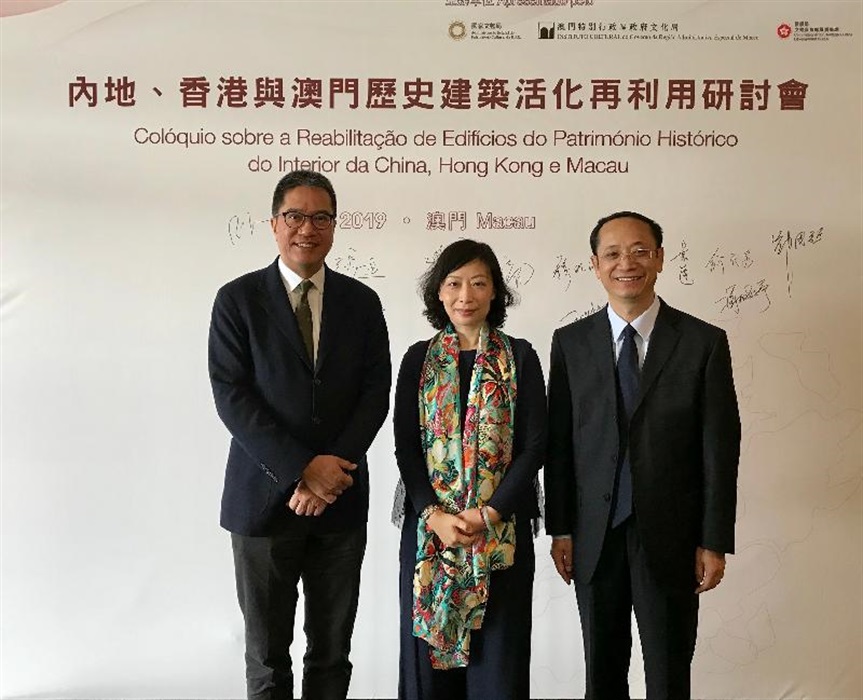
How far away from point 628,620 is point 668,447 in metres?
0.48

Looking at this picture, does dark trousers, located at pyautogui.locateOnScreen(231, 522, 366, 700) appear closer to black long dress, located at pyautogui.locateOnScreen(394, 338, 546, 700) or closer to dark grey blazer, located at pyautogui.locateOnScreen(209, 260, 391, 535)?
dark grey blazer, located at pyautogui.locateOnScreen(209, 260, 391, 535)

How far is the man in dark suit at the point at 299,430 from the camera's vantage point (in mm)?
2086

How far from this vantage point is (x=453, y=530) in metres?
1.99

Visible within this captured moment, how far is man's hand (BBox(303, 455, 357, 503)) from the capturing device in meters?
2.07

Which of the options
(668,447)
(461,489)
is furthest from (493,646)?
(668,447)

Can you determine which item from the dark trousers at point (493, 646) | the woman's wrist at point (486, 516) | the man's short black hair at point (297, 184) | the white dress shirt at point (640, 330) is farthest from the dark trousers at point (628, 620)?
the man's short black hair at point (297, 184)

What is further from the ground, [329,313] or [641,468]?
[329,313]

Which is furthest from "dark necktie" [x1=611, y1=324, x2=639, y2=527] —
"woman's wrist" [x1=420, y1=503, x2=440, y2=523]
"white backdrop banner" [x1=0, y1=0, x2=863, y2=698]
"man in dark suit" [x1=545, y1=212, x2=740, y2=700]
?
"white backdrop banner" [x1=0, y1=0, x2=863, y2=698]

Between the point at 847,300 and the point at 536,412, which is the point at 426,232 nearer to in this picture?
the point at 536,412

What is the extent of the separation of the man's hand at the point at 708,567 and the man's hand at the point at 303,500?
0.95 metres

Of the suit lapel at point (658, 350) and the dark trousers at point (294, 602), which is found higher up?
the suit lapel at point (658, 350)

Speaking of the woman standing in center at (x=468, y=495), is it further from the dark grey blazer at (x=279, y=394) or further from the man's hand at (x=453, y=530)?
the dark grey blazer at (x=279, y=394)

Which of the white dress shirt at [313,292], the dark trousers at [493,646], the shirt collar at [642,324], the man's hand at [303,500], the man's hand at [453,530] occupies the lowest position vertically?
the dark trousers at [493,646]

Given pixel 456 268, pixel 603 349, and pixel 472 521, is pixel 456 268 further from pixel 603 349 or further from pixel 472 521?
pixel 472 521
